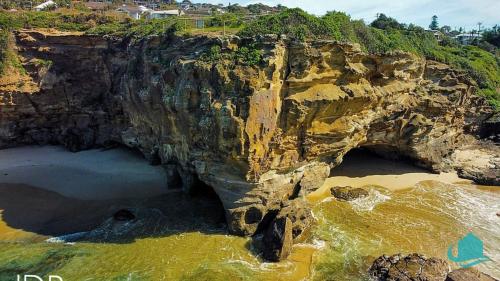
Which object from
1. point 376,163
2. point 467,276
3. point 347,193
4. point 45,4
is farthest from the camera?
point 45,4

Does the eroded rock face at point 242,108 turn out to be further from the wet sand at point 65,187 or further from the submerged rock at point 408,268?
the submerged rock at point 408,268

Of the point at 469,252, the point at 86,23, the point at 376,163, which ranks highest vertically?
the point at 86,23

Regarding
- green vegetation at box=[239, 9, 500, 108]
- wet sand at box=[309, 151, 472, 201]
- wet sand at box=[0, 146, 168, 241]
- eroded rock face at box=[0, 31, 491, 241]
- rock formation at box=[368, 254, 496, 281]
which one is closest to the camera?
rock formation at box=[368, 254, 496, 281]

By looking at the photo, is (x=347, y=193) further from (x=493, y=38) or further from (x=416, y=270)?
(x=493, y=38)

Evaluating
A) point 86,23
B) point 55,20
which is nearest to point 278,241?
point 86,23

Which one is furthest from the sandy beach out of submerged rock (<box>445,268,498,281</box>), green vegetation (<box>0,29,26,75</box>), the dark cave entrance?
submerged rock (<box>445,268,498,281</box>)

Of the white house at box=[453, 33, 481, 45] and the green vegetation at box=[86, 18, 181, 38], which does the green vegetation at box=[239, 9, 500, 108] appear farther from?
the white house at box=[453, 33, 481, 45]

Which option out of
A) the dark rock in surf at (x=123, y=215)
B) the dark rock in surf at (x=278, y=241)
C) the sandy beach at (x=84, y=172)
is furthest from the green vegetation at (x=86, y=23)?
the dark rock in surf at (x=278, y=241)
